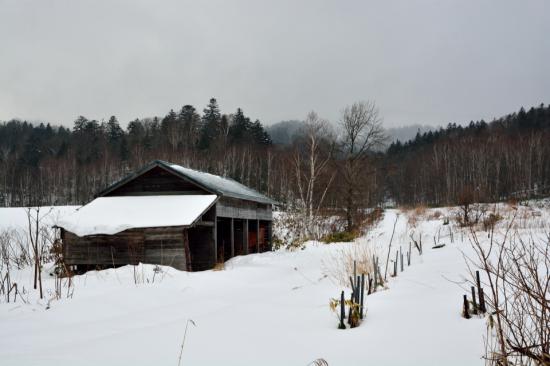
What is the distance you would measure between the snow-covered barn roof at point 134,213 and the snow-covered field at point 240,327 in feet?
15.1

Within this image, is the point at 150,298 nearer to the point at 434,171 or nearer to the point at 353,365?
the point at 353,365

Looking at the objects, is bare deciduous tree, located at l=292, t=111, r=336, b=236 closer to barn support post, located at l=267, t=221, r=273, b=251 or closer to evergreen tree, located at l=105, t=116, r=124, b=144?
barn support post, located at l=267, t=221, r=273, b=251

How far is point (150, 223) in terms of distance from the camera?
12938 millimetres

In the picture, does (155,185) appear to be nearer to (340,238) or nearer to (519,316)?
(340,238)

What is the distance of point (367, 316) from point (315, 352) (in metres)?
1.66

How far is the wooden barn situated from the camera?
13.0 metres

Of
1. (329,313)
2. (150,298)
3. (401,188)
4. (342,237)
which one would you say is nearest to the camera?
(329,313)

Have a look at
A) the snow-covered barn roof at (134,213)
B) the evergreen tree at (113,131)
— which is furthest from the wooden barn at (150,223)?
the evergreen tree at (113,131)

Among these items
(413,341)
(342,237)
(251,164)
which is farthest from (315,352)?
(251,164)

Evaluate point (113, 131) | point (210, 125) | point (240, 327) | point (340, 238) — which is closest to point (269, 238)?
point (340, 238)

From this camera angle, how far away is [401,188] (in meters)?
61.4

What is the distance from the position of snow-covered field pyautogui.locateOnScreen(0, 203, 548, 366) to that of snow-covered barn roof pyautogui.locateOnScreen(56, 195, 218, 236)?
15.1ft

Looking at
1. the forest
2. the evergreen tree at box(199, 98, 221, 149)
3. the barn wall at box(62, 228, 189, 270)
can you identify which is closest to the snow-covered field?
the barn wall at box(62, 228, 189, 270)

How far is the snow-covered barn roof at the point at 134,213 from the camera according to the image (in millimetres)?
12844
